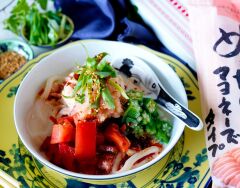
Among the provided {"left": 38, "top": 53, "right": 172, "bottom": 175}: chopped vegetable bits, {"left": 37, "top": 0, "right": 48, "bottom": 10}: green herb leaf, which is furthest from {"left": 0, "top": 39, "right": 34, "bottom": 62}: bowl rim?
{"left": 38, "top": 53, "right": 172, "bottom": 175}: chopped vegetable bits

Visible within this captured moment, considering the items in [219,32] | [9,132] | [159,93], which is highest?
[219,32]

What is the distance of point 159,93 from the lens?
1275mm

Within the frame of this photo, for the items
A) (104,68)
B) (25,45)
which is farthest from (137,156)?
(25,45)

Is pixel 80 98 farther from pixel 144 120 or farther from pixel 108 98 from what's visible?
pixel 144 120

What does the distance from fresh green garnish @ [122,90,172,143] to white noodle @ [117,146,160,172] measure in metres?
0.04

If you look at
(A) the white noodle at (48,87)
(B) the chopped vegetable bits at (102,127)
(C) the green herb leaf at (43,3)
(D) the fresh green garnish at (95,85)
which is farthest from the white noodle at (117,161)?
(C) the green herb leaf at (43,3)

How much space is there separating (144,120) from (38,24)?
658 millimetres

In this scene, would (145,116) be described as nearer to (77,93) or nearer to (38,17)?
(77,93)

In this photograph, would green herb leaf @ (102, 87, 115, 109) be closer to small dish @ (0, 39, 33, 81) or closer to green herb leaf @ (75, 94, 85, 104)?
green herb leaf @ (75, 94, 85, 104)

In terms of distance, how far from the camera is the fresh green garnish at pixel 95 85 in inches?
46.2

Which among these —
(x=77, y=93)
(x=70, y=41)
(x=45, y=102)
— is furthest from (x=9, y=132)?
(x=70, y=41)

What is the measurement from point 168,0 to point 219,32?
0.33 meters

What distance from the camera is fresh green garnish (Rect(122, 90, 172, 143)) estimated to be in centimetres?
119

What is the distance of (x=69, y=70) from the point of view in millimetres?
1405
